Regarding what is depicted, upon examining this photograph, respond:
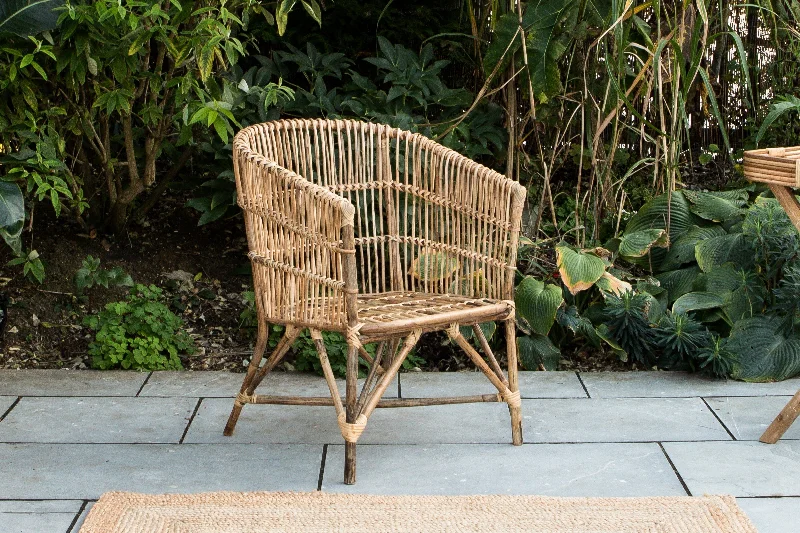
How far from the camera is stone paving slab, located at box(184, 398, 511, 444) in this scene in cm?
293

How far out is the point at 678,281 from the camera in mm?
3836

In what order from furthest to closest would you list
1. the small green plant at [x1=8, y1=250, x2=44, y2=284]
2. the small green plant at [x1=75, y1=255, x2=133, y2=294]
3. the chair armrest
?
the small green plant at [x1=75, y1=255, x2=133, y2=294] → the small green plant at [x1=8, y1=250, x2=44, y2=284] → the chair armrest

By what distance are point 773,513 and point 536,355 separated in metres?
1.26

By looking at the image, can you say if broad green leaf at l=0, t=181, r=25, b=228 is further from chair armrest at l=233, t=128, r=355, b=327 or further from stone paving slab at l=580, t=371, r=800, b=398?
stone paving slab at l=580, t=371, r=800, b=398

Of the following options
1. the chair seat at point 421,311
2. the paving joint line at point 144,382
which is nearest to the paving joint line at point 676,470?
the chair seat at point 421,311

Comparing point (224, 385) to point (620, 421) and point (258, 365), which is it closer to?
point (258, 365)

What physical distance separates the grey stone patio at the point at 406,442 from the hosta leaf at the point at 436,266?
1.48 feet

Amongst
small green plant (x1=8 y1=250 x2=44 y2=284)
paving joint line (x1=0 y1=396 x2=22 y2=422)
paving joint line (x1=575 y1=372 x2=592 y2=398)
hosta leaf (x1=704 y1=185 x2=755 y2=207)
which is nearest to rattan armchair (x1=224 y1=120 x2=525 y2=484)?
paving joint line (x1=575 y1=372 x2=592 y2=398)

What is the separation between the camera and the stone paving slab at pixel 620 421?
292 cm

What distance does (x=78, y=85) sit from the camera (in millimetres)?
3541

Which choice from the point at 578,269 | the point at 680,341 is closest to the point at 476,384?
the point at 578,269

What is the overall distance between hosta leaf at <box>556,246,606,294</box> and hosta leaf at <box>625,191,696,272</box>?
40 centimetres

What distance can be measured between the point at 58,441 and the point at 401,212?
1.52 metres

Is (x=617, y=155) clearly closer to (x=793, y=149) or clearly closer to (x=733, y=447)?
(x=793, y=149)
